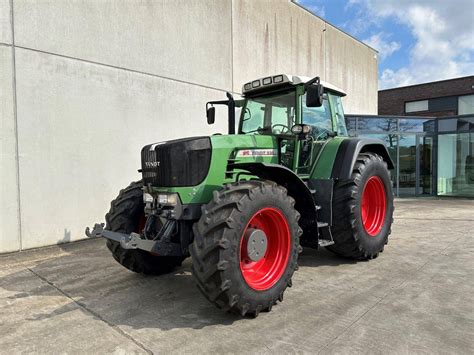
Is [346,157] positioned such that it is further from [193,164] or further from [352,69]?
[352,69]

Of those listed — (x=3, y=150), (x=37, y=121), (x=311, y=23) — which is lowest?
(x=3, y=150)

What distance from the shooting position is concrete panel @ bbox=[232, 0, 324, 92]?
1001 centimetres

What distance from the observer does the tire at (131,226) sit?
4275mm

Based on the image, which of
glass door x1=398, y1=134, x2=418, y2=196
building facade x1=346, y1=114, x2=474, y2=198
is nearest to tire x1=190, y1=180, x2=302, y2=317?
building facade x1=346, y1=114, x2=474, y2=198

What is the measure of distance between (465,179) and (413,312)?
1264 centimetres

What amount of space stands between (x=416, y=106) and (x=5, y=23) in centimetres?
2514

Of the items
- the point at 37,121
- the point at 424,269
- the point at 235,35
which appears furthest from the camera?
the point at 235,35

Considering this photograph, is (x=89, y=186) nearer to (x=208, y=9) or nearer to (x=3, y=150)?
(x=3, y=150)

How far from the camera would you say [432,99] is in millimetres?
24406

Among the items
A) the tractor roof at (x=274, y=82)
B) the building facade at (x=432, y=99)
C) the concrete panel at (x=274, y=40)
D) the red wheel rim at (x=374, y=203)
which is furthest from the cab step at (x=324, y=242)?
the building facade at (x=432, y=99)

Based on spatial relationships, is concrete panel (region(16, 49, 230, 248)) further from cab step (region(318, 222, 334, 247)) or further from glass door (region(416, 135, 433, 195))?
glass door (region(416, 135, 433, 195))

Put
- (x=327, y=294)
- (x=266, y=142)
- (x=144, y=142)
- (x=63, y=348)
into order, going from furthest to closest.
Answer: (x=144, y=142) < (x=266, y=142) < (x=327, y=294) < (x=63, y=348)

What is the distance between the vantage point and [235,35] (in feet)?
32.2

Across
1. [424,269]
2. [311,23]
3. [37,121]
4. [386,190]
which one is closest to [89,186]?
[37,121]
